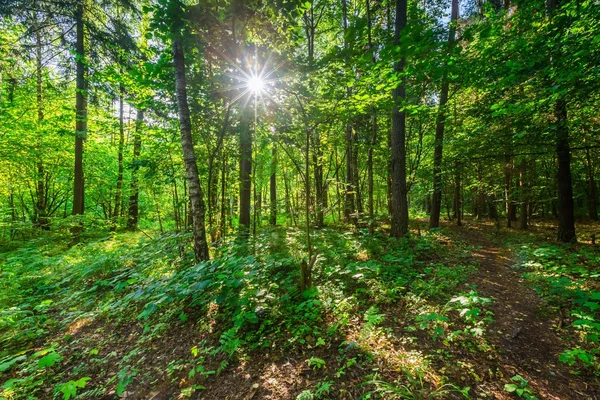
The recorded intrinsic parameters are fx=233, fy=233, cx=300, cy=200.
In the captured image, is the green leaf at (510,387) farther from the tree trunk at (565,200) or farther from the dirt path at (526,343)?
the tree trunk at (565,200)

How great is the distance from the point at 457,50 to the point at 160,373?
6.27 m

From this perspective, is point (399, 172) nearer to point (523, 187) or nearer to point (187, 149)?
point (187, 149)

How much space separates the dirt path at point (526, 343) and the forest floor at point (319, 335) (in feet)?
0.05

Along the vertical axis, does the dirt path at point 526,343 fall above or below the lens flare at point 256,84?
below

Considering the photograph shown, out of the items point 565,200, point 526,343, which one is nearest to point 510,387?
point 526,343

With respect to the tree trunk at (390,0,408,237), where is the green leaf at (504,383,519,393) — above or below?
below

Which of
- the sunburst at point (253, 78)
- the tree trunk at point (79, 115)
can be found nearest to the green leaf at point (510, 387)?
the sunburst at point (253, 78)

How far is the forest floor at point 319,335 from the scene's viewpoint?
8.81 ft

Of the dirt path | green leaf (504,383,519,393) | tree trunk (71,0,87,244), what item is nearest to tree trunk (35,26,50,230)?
tree trunk (71,0,87,244)

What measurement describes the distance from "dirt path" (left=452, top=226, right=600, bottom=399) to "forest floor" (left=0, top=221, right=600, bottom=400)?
0.02 m

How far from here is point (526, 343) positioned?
3.18 metres

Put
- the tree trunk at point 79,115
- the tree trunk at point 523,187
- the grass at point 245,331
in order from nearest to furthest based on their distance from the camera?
1. the grass at point 245,331
2. the tree trunk at point 79,115
3. the tree trunk at point 523,187

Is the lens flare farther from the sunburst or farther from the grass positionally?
the grass

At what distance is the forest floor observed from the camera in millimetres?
2686
